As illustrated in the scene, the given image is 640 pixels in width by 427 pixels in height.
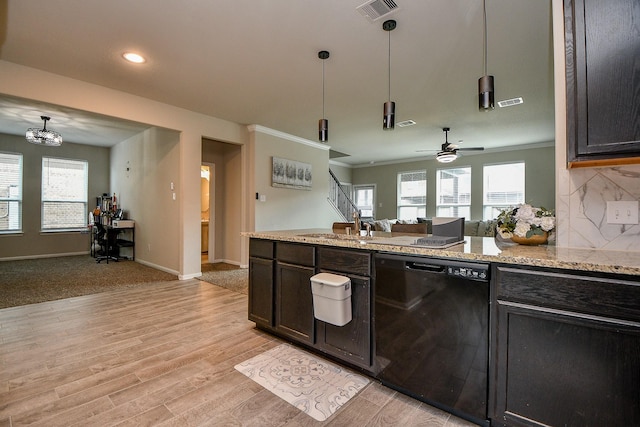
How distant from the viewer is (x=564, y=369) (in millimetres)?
1319

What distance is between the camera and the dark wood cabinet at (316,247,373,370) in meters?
2.01

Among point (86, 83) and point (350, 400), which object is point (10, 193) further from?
point (350, 400)

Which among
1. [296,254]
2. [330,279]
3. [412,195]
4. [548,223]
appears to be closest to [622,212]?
[548,223]

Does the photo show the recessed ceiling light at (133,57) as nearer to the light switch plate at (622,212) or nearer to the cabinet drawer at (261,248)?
the cabinet drawer at (261,248)

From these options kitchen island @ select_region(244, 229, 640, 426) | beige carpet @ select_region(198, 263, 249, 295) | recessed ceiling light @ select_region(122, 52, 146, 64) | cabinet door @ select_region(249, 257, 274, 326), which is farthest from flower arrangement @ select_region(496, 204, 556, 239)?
recessed ceiling light @ select_region(122, 52, 146, 64)

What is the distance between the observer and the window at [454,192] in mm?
8578

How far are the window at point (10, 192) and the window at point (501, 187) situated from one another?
1125 centimetres

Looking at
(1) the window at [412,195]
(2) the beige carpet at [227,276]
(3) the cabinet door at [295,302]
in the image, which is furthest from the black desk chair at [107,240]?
(1) the window at [412,195]

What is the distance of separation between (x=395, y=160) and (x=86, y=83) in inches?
317

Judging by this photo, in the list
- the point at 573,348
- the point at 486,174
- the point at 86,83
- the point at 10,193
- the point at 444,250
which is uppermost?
the point at 86,83

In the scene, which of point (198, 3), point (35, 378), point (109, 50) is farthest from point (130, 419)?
point (109, 50)

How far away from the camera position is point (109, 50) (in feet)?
10.3

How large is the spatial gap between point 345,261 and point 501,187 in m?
7.59

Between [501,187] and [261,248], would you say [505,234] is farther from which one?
[501,187]
